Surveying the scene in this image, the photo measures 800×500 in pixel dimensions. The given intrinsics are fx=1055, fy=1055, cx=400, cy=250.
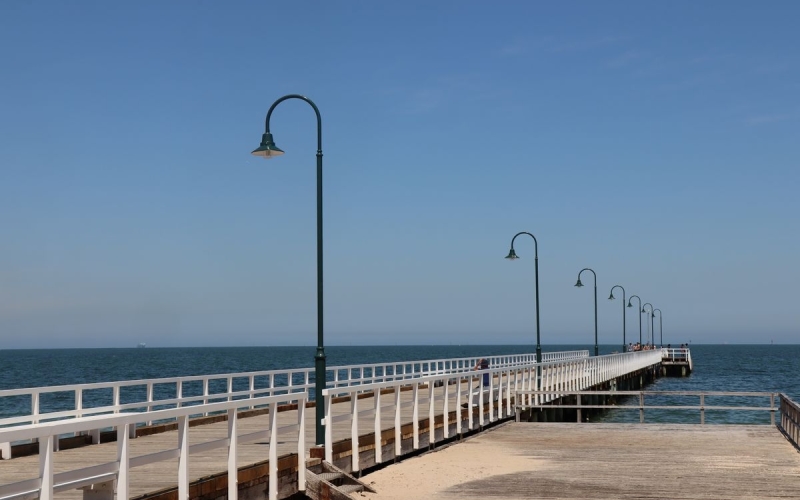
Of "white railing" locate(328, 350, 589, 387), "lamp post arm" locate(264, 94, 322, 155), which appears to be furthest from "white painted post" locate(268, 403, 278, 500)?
"white railing" locate(328, 350, 589, 387)

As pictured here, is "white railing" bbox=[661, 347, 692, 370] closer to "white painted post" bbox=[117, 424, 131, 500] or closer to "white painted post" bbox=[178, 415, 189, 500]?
Answer: "white painted post" bbox=[178, 415, 189, 500]

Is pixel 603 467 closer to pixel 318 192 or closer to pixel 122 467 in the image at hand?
pixel 318 192

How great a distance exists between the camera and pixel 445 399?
2148 centimetres

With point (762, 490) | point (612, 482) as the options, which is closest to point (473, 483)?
point (612, 482)

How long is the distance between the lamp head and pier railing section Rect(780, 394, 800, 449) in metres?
11.3

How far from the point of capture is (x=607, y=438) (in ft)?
73.8

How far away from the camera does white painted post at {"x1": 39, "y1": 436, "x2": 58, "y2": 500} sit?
27.4 feet

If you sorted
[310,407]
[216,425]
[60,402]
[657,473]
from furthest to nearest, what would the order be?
[60,402] → [310,407] → [216,425] → [657,473]

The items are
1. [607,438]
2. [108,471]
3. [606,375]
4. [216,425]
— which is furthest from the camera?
[606,375]

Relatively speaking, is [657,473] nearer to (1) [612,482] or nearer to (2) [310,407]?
(1) [612,482]

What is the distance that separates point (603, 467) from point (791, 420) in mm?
6567

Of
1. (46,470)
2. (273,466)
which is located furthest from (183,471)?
(46,470)

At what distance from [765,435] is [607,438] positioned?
3571 mm

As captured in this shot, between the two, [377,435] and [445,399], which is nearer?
[377,435]
